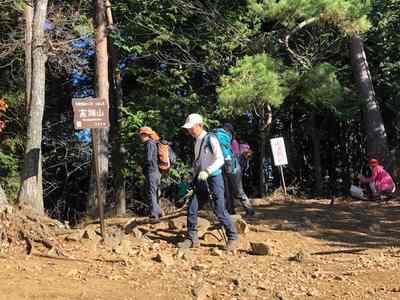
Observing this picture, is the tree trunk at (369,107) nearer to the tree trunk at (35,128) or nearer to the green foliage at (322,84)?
the green foliage at (322,84)

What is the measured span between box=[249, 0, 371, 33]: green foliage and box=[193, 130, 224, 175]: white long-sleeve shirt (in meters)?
6.19

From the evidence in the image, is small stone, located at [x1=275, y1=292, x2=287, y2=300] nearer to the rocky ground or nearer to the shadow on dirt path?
the rocky ground

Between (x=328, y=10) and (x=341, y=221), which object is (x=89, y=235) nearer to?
(x=341, y=221)

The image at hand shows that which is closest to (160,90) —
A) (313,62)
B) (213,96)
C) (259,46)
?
(213,96)

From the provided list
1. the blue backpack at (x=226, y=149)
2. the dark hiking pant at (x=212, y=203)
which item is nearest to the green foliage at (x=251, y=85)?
the blue backpack at (x=226, y=149)

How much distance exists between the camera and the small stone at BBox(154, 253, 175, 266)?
702 cm

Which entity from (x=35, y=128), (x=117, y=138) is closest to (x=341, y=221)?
(x=35, y=128)

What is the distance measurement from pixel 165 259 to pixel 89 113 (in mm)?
2352

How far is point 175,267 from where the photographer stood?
6.91 metres

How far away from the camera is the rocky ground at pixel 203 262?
19.2ft


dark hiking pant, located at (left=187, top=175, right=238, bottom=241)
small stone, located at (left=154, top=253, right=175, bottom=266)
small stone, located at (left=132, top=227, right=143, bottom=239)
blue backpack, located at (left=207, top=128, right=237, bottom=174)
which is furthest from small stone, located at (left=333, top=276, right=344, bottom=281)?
small stone, located at (left=132, top=227, right=143, bottom=239)

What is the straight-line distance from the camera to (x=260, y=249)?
24.7 feet

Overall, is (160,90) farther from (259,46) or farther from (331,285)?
(331,285)

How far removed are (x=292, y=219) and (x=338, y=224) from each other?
784 mm
